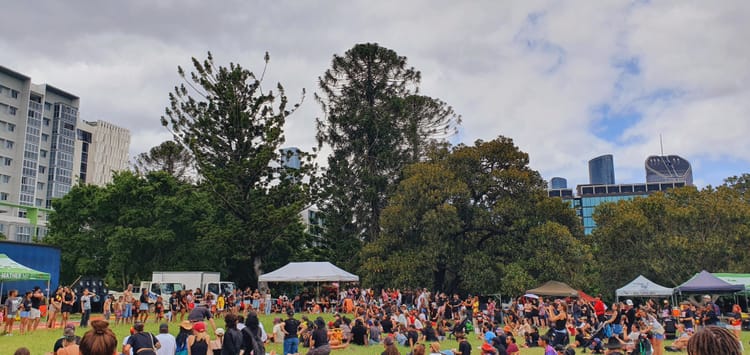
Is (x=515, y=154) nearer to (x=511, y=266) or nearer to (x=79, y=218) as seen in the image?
(x=511, y=266)

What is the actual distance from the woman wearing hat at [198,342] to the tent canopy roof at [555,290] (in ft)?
75.4

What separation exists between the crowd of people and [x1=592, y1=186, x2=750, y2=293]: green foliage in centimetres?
1331

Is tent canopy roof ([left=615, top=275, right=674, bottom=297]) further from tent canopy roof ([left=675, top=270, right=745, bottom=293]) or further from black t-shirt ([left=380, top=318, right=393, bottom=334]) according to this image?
black t-shirt ([left=380, top=318, right=393, bottom=334])

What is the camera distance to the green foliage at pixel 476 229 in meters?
32.6

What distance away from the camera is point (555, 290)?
→ 28.6 m

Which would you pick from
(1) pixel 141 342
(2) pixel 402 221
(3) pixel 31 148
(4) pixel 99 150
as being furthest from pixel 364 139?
(4) pixel 99 150

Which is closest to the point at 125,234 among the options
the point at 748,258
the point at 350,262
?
the point at 350,262

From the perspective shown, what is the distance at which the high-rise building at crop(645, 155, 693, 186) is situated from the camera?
15350 cm

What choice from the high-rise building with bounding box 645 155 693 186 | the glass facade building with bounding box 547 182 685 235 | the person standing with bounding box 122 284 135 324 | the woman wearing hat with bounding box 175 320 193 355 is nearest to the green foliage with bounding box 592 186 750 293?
the person standing with bounding box 122 284 135 324

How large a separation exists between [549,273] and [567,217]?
5855 millimetres

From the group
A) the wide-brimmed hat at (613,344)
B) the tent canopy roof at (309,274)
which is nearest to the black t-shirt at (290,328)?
the wide-brimmed hat at (613,344)

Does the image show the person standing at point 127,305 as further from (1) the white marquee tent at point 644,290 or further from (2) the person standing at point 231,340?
(1) the white marquee tent at point 644,290

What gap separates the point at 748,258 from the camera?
34.6 meters

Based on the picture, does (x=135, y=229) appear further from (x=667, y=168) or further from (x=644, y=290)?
(x=667, y=168)
